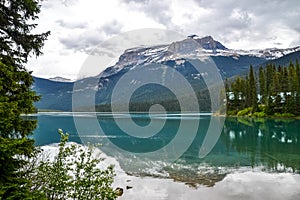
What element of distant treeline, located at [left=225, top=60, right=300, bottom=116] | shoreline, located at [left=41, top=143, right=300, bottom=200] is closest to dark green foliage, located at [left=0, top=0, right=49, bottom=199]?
shoreline, located at [left=41, top=143, right=300, bottom=200]

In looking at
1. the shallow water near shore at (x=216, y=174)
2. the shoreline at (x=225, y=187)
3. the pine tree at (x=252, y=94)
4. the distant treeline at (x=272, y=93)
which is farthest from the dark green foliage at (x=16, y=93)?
the pine tree at (x=252, y=94)

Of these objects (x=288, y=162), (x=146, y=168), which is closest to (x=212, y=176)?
(x=146, y=168)

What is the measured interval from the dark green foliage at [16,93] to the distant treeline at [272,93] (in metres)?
73.6

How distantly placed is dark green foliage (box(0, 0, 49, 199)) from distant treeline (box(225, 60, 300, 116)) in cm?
7359

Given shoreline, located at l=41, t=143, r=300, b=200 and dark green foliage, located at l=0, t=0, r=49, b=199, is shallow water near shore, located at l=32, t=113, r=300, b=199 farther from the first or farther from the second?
dark green foliage, located at l=0, t=0, r=49, b=199

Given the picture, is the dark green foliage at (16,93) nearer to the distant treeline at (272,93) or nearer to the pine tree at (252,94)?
the distant treeline at (272,93)

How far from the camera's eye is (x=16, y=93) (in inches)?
279

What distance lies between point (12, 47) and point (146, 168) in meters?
17.0

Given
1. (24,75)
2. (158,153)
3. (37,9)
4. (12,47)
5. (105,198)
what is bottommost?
(158,153)

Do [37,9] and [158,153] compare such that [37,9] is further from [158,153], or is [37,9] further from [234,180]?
[158,153]

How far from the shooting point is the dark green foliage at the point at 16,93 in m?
5.89

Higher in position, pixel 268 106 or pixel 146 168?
pixel 268 106

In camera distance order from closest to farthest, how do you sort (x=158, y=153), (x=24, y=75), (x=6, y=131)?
1. (x=6, y=131)
2. (x=24, y=75)
3. (x=158, y=153)

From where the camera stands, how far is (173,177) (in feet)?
63.5
